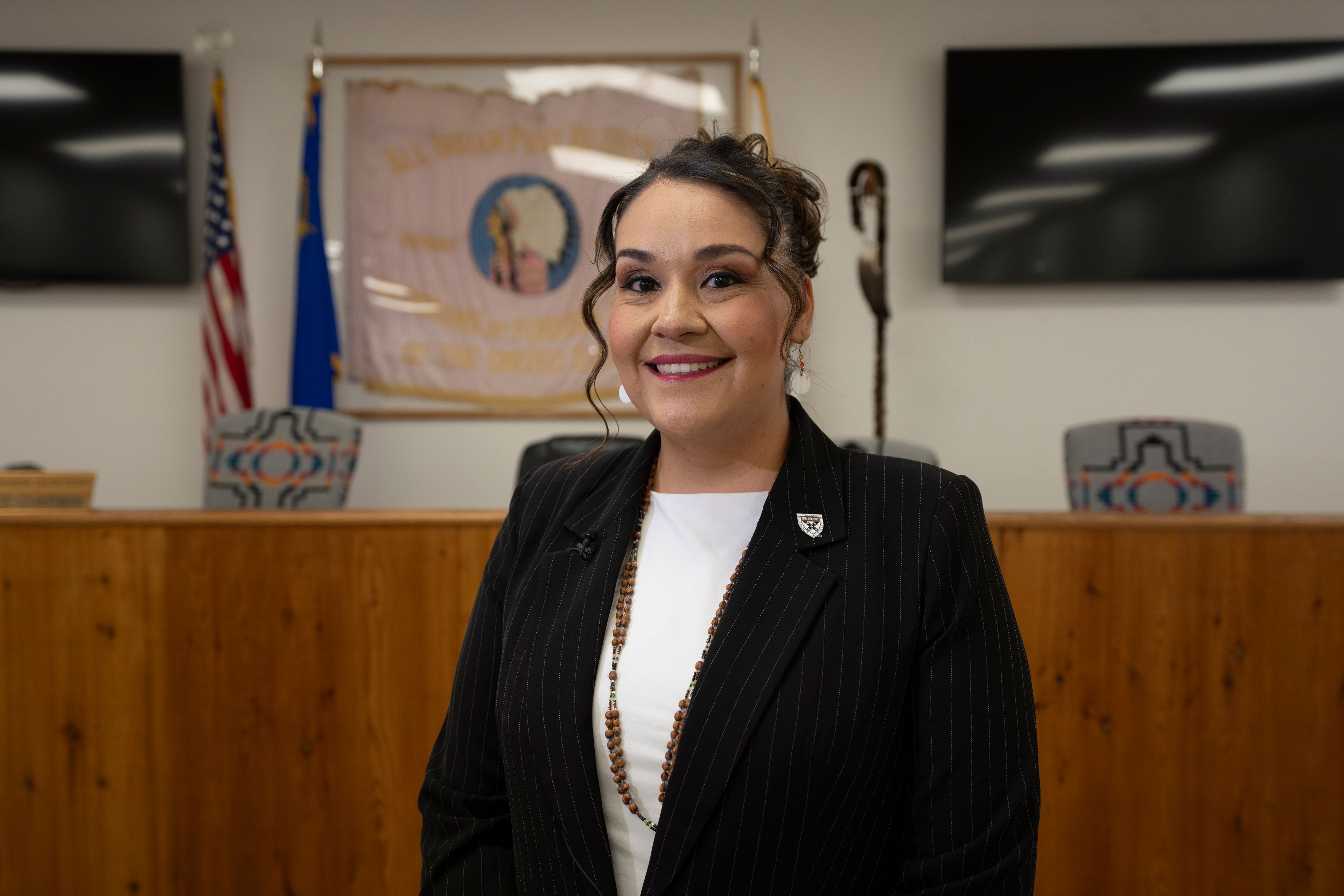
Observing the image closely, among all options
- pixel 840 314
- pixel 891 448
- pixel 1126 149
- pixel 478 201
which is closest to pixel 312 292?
pixel 478 201

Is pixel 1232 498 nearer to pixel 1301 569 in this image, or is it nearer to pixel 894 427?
pixel 1301 569

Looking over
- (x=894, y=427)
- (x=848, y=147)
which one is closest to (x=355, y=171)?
(x=848, y=147)

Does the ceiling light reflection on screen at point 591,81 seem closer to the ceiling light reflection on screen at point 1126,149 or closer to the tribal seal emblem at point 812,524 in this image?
the ceiling light reflection on screen at point 1126,149

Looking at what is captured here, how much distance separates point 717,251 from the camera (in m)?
0.91

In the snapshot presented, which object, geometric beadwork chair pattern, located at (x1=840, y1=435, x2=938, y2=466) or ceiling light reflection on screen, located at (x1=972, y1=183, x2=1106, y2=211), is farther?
ceiling light reflection on screen, located at (x1=972, y1=183, x2=1106, y2=211)

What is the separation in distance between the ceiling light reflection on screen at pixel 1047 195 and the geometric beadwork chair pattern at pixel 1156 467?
152 cm

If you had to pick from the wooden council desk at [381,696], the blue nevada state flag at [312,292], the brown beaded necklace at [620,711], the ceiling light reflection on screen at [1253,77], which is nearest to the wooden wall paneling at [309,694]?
the wooden council desk at [381,696]

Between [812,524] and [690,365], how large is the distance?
0.72 feet

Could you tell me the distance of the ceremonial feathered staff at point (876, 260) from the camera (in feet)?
11.4

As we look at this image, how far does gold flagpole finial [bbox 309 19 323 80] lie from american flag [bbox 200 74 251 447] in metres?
0.41

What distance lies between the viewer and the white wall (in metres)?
3.92

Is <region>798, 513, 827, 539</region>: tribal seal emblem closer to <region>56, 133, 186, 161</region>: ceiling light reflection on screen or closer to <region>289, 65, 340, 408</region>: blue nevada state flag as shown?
<region>289, 65, 340, 408</region>: blue nevada state flag

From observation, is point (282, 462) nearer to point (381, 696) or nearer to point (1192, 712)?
point (381, 696)

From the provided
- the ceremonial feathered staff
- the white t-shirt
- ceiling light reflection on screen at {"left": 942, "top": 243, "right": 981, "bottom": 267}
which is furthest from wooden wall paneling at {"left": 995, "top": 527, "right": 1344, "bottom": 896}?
ceiling light reflection on screen at {"left": 942, "top": 243, "right": 981, "bottom": 267}
